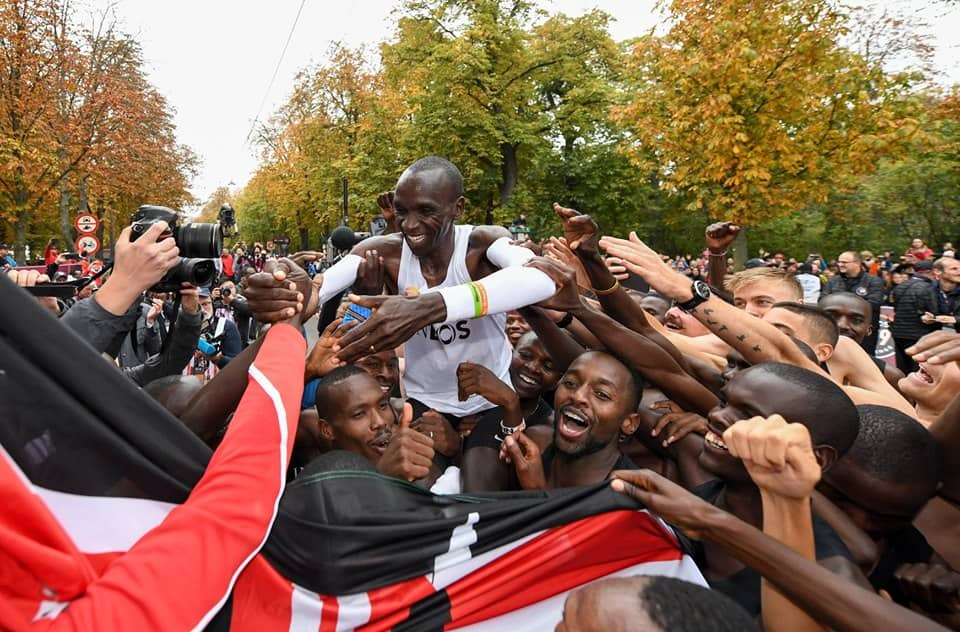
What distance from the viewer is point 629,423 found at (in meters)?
2.85

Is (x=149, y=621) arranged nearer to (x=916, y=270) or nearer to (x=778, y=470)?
(x=778, y=470)

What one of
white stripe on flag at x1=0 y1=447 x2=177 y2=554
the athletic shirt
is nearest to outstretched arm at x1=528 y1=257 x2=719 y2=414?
the athletic shirt

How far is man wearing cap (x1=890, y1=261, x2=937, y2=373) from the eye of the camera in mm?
7867

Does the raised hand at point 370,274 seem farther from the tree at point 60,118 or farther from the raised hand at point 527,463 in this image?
the tree at point 60,118

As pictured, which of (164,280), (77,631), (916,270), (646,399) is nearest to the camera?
(77,631)

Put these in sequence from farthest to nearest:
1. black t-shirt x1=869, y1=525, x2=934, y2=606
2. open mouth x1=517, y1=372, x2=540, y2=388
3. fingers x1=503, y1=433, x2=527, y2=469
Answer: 1. open mouth x1=517, y1=372, x2=540, y2=388
2. fingers x1=503, y1=433, x2=527, y2=469
3. black t-shirt x1=869, y1=525, x2=934, y2=606

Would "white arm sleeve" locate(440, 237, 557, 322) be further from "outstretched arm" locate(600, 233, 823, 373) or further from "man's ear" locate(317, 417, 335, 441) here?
"man's ear" locate(317, 417, 335, 441)

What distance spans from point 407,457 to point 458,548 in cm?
49

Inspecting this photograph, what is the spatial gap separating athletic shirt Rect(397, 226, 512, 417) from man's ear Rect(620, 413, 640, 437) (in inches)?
26.5

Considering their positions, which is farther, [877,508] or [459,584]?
[877,508]

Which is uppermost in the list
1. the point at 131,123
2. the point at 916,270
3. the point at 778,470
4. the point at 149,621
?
the point at 131,123

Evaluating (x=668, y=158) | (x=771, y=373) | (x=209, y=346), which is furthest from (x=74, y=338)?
(x=668, y=158)

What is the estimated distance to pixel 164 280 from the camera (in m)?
2.74

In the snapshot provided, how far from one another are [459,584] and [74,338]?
1.26 meters
